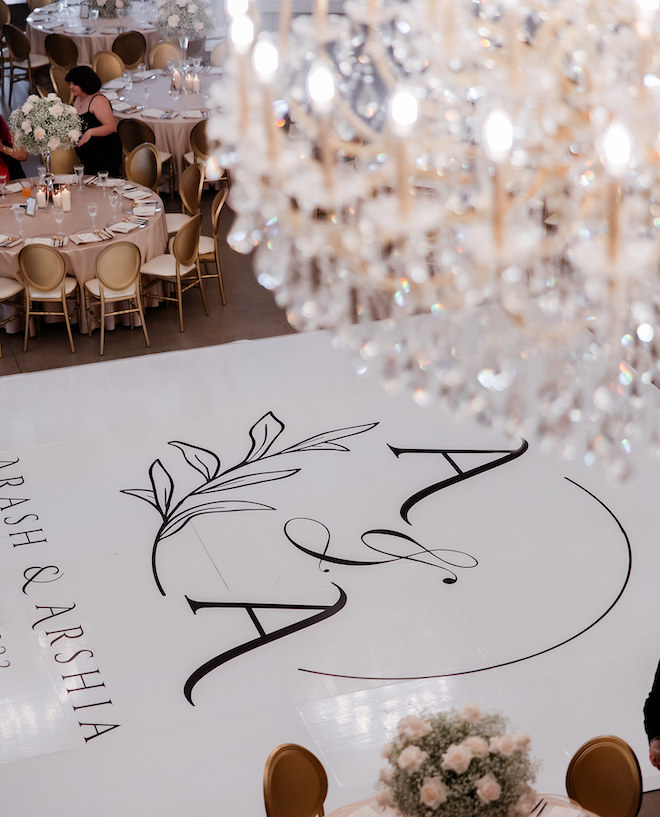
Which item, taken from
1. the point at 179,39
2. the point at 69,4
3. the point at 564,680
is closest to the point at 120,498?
the point at 564,680

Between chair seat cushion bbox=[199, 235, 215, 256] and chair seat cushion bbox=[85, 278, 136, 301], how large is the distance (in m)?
0.91

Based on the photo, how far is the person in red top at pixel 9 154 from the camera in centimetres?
966

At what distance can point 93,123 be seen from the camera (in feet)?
33.6

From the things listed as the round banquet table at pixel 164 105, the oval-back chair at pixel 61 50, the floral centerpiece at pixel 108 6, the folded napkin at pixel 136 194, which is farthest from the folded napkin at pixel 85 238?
the floral centerpiece at pixel 108 6

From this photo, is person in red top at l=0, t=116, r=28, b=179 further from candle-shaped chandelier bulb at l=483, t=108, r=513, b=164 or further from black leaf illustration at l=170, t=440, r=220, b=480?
candle-shaped chandelier bulb at l=483, t=108, r=513, b=164

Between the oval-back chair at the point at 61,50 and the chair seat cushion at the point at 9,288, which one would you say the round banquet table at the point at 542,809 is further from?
the oval-back chair at the point at 61,50

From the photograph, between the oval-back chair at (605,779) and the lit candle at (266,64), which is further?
the oval-back chair at (605,779)

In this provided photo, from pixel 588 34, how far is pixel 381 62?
1.37ft

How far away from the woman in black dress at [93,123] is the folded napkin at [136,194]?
1.05 m

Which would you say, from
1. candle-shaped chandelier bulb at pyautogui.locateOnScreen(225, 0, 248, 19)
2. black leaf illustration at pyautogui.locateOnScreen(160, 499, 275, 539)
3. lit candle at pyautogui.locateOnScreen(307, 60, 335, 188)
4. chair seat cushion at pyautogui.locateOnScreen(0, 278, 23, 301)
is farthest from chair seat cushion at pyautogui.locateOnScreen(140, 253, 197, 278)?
lit candle at pyautogui.locateOnScreen(307, 60, 335, 188)

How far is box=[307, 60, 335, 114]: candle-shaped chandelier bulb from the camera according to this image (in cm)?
191

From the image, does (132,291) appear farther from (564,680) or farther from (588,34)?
(588,34)

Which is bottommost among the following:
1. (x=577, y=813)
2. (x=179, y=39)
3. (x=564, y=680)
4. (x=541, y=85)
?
(x=564, y=680)

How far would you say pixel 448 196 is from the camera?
7.79 feet
